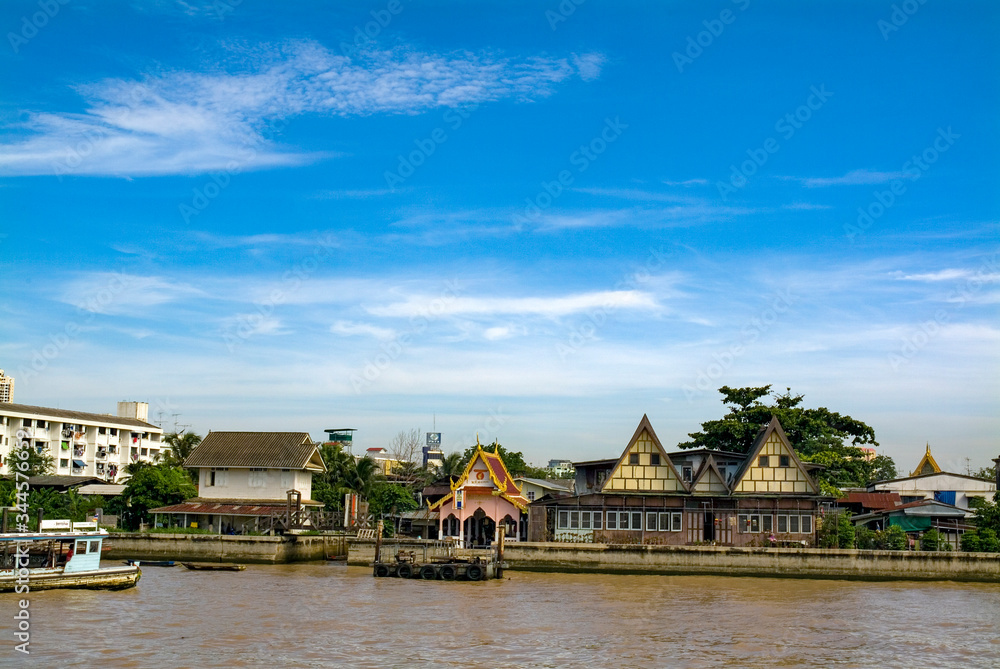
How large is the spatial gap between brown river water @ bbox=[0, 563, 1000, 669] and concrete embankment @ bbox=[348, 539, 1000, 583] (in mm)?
2590

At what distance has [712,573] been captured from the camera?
48250 millimetres

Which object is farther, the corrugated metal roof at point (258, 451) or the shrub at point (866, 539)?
the corrugated metal roof at point (258, 451)

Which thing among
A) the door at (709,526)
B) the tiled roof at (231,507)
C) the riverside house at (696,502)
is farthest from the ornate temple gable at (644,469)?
the tiled roof at (231,507)

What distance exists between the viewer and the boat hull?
112 ft

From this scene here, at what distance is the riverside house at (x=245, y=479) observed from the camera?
197 feet

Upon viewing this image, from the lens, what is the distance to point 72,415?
89500mm

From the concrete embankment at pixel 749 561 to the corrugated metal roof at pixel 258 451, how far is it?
13.0 m

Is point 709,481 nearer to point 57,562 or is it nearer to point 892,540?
point 892,540

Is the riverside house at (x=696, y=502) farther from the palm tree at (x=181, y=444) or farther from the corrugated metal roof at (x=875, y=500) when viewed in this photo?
the palm tree at (x=181, y=444)

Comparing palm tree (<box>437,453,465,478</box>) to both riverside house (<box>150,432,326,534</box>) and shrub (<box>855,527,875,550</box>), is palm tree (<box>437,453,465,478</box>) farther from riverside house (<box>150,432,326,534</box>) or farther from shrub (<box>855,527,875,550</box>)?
shrub (<box>855,527,875,550</box>)

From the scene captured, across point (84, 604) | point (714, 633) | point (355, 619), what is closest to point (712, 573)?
point (714, 633)

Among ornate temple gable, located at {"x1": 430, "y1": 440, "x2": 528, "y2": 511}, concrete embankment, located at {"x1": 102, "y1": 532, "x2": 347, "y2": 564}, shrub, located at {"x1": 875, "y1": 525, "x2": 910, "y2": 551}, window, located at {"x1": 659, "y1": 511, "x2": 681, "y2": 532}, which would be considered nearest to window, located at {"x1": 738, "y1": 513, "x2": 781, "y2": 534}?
window, located at {"x1": 659, "y1": 511, "x2": 681, "y2": 532}

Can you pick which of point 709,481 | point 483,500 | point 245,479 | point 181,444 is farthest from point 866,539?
point 181,444

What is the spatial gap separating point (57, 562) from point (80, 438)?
193ft
